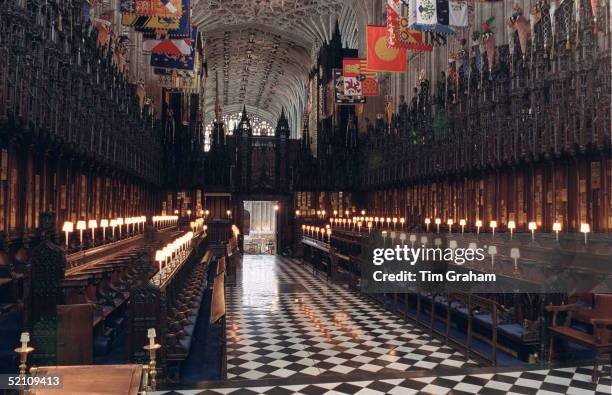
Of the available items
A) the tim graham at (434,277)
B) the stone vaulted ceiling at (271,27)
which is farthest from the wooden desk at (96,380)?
the stone vaulted ceiling at (271,27)

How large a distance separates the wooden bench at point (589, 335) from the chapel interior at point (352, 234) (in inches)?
1.4

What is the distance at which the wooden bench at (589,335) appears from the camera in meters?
6.39

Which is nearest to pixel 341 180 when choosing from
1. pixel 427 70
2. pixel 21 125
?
pixel 427 70

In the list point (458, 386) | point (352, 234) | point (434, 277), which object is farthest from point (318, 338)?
point (352, 234)

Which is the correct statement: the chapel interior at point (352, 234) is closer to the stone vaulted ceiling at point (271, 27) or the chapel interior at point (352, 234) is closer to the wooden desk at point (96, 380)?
the wooden desk at point (96, 380)

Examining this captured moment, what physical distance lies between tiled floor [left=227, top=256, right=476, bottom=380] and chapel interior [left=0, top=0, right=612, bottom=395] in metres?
0.06

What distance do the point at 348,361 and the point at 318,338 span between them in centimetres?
146

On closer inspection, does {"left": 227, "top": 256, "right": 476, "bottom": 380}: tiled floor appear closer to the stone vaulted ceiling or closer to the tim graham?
the tim graham

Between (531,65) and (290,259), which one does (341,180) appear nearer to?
(290,259)

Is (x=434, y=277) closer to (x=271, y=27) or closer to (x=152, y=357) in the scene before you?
(x=152, y=357)

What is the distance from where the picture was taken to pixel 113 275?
8.44 m

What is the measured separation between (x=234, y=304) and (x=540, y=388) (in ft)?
25.5

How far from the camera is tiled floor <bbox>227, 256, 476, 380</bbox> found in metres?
7.35

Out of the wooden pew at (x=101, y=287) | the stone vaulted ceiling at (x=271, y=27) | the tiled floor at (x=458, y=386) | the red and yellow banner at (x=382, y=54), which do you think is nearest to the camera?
the wooden pew at (x=101, y=287)
